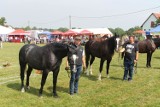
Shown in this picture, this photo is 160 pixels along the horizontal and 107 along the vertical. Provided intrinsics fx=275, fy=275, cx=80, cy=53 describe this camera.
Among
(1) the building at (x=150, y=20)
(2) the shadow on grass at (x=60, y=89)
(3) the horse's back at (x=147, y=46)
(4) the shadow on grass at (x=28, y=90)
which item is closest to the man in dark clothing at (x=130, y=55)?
(2) the shadow on grass at (x=60, y=89)

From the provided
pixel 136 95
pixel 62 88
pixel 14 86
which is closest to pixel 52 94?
pixel 62 88

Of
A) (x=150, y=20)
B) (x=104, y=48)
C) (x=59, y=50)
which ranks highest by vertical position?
(x=150, y=20)

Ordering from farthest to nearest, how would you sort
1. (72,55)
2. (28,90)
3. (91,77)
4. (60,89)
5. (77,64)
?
(91,77)
(60,89)
(28,90)
(77,64)
(72,55)

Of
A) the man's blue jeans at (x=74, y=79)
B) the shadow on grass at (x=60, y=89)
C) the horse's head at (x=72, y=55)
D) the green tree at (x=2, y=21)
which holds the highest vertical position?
the green tree at (x=2, y=21)

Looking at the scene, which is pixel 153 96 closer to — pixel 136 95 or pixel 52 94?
pixel 136 95

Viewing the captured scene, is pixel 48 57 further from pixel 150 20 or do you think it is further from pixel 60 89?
pixel 150 20

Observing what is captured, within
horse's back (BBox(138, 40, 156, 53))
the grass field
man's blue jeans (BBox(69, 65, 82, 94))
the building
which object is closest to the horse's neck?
man's blue jeans (BBox(69, 65, 82, 94))

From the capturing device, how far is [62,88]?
10.9m

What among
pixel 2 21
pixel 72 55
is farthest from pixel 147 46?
pixel 2 21

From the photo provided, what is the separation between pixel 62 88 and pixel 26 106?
8.86ft

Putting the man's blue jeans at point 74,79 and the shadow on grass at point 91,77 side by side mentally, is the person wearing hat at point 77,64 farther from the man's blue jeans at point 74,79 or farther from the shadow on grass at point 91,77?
the shadow on grass at point 91,77

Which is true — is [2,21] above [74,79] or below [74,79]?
above

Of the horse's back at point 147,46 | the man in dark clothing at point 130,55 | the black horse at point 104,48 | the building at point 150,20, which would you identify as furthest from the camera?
the building at point 150,20

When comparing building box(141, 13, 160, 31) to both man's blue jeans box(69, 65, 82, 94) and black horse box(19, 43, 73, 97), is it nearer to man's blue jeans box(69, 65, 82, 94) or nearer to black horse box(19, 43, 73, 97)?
man's blue jeans box(69, 65, 82, 94)
